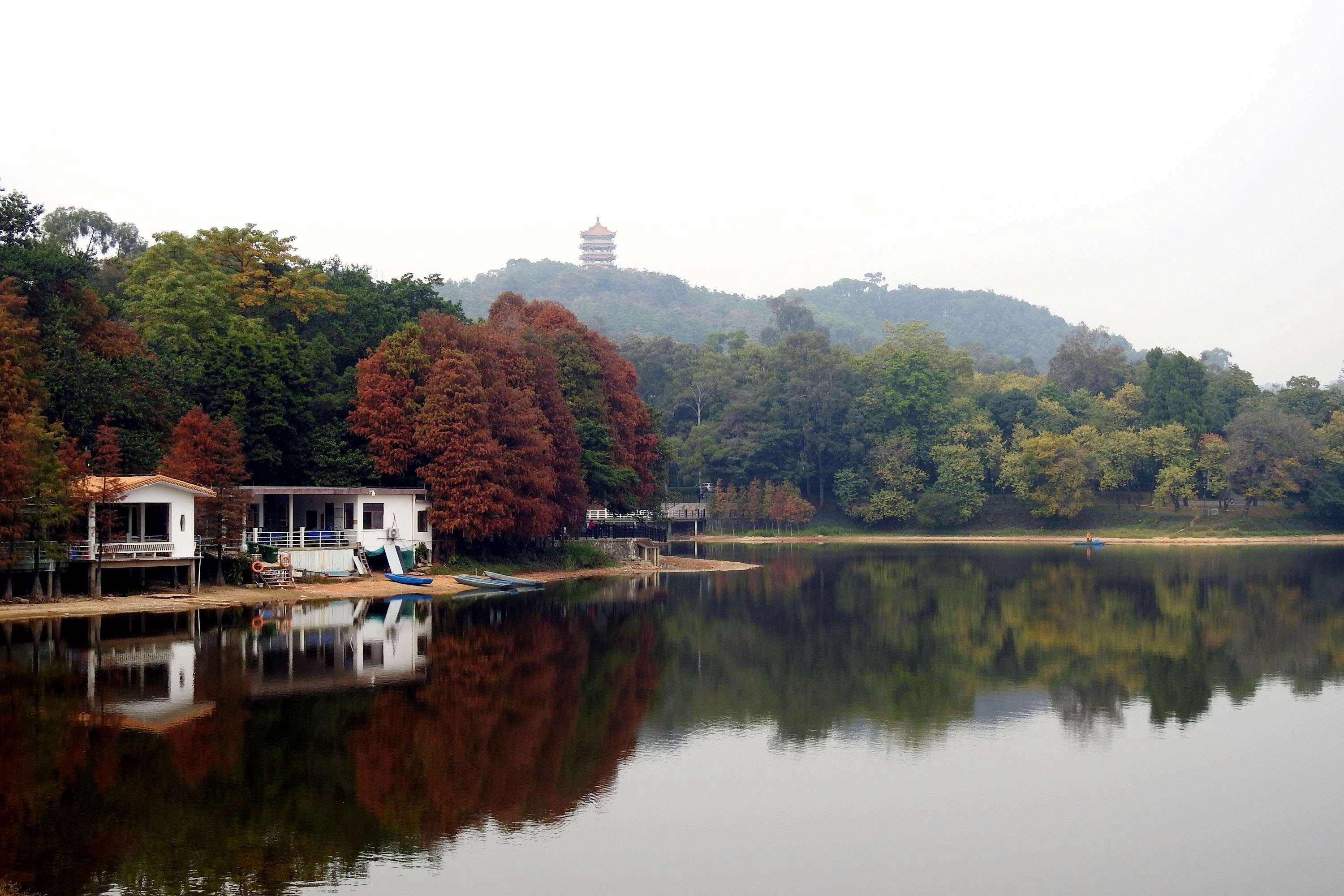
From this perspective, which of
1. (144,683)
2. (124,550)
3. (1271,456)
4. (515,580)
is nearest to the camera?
(144,683)

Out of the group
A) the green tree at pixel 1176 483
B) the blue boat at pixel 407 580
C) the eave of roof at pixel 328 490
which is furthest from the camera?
the green tree at pixel 1176 483

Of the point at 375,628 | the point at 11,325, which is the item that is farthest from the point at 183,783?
the point at 11,325

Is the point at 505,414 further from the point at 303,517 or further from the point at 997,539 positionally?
the point at 997,539

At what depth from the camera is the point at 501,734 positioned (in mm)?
20516

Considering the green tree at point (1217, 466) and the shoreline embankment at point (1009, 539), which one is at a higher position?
the green tree at point (1217, 466)

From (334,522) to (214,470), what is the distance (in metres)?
7.21

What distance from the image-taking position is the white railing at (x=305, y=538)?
43.4m

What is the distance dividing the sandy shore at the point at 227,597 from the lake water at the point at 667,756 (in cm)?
117

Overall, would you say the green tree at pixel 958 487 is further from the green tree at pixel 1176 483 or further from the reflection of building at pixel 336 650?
the reflection of building at pixel 336 650

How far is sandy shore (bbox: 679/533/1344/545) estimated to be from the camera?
84.1m

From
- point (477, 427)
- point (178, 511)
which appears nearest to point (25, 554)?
point (178, 511)

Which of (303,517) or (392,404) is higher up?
(392,404)

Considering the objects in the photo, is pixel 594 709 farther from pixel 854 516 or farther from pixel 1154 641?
pixel 854 516

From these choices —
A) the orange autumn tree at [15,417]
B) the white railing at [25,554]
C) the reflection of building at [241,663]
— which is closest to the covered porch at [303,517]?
the white railing at [25,554]
